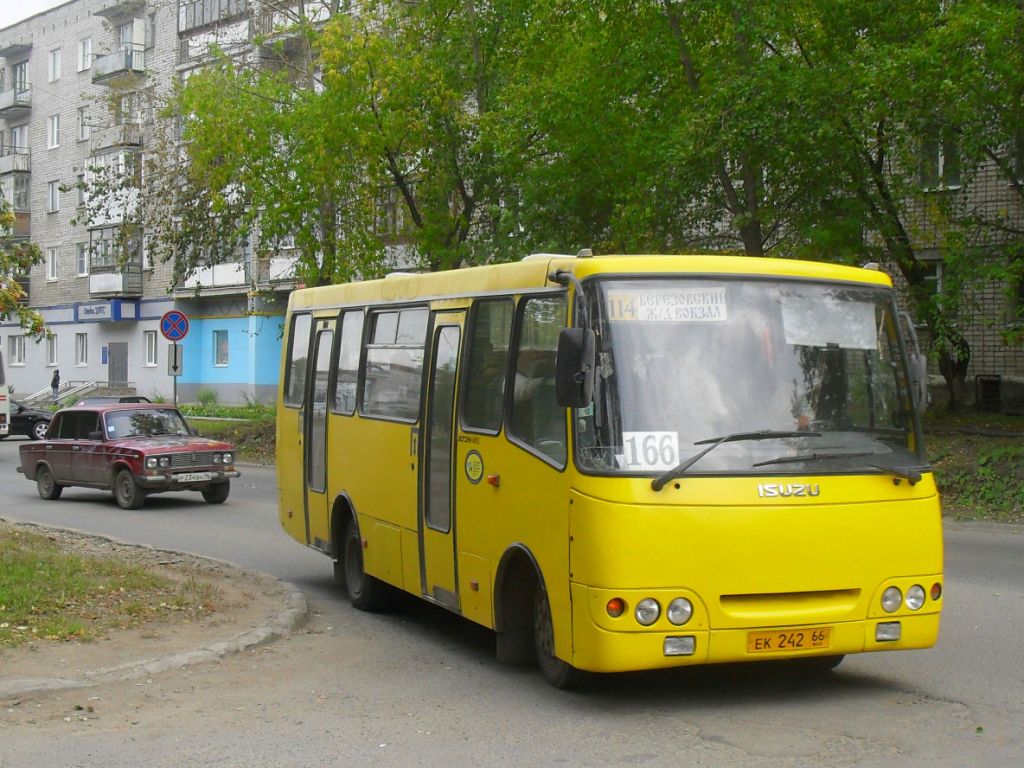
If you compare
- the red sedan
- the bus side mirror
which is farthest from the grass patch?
the red sedan

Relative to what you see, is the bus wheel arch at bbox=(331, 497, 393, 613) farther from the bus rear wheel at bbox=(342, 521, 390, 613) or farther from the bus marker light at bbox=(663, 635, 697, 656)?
the bus marker light at bbox=(663, 635, 697, 656)

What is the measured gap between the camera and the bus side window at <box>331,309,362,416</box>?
11.3 meters

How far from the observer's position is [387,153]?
27328 millimetres

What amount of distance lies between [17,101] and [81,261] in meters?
9.17

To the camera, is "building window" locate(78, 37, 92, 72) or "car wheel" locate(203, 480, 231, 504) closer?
"car wheel" locate(203, 480, 231, 504)

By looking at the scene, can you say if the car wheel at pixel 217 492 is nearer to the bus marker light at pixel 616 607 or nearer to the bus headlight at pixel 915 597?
the bus marker light at pixel 616 607

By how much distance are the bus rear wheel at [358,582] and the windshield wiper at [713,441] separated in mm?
4389

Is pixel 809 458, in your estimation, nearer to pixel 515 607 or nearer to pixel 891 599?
pixel 891 599

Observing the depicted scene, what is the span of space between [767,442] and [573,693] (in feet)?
6.05

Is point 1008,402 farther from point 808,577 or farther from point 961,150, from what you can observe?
point 808,577

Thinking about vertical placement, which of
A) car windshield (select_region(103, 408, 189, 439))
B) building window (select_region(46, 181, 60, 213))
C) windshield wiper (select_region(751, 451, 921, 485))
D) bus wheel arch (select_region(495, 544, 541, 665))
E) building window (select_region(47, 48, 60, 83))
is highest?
building window (select_region(47, 48, 60, 83))

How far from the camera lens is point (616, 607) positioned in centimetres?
704

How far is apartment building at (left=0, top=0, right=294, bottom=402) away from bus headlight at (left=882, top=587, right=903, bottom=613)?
40.1 meters

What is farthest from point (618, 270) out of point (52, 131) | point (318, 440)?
point (52, 131)
